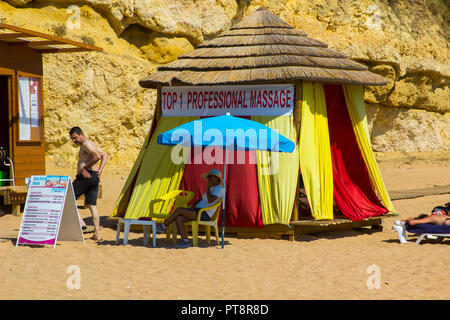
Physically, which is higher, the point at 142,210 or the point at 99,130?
the point at 99,130

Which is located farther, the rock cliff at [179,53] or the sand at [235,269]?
the rock cliff at [179,53]

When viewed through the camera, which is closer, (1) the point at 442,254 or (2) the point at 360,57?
(1) the point at 442,254

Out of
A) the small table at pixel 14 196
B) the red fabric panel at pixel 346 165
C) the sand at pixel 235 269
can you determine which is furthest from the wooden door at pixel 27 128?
the red fabric panel at pixel 346 165

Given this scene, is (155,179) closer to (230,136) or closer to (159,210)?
(159,210)

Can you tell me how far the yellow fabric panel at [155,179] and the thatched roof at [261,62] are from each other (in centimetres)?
76

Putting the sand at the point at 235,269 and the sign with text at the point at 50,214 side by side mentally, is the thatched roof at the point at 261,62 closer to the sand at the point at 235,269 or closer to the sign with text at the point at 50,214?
the sand at the point at 235,269

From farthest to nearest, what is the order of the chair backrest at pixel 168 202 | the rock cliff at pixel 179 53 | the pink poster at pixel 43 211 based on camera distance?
the rock cliff at pixel 179 53, the chair backrest at pixel 168 202, the pink poster at pixel 43 211

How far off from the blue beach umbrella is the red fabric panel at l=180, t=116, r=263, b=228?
117 centimetres

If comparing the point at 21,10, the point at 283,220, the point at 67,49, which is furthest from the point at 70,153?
the point at 283,220

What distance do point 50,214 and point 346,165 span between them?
4728mm

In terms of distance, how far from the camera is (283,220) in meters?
10.1

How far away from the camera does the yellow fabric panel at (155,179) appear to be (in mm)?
10672
